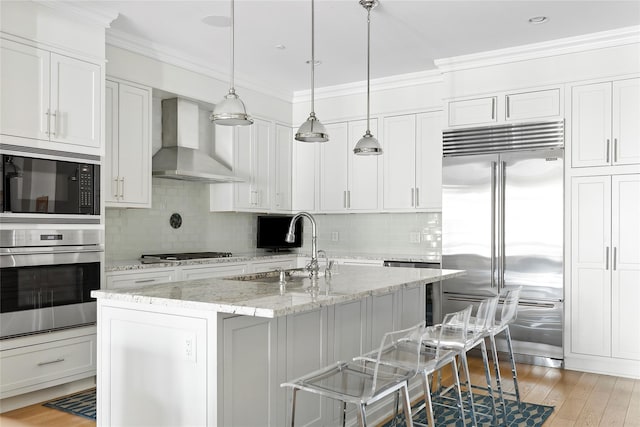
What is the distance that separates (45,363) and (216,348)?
2112mm

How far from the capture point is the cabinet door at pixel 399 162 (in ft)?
19.5

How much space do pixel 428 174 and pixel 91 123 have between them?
335 cm

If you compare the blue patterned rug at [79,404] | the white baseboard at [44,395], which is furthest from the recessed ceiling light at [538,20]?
the white baseboard at [44,395]

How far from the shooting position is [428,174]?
5836 millimetres


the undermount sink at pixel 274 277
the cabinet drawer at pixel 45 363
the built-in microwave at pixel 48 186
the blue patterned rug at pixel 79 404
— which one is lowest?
the blue patterned rug at pixel 79 404

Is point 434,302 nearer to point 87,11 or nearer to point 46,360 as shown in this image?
point 46,360

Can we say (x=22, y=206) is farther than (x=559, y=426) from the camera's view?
Yes

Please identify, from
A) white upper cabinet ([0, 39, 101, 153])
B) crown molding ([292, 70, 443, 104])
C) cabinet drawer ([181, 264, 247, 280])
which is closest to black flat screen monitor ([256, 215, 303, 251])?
cabinet drawer ([181, 264, 247, 280])

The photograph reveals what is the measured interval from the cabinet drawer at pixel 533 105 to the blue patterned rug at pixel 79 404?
4190mm

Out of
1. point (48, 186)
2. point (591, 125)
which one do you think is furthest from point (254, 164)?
point (591, 125)

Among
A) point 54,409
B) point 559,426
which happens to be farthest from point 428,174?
point 54,409

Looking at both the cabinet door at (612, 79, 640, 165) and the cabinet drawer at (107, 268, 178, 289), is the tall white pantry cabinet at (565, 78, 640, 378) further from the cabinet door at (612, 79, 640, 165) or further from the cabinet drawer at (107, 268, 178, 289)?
the cabinet drawer at (107, 268, 178, 289)

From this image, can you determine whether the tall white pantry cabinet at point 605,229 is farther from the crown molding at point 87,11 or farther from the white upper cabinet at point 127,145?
the crown molding at point 87,11

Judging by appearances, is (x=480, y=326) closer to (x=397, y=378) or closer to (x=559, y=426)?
(x=559, y=426)
